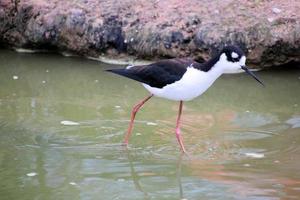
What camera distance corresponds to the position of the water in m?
4.68

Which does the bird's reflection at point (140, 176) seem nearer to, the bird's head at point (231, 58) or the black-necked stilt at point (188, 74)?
the black-necked stilt at point (188, 74)

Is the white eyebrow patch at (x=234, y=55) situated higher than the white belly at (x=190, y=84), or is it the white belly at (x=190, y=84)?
the white eyebrow patch at (x=234, y=55)

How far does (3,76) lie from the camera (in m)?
7.23

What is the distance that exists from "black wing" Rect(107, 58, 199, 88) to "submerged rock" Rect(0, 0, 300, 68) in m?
1.93

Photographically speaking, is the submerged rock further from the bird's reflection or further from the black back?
the bird's reflection

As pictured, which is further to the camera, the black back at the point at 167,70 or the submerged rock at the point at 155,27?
the submerged rock at the point at 155,27

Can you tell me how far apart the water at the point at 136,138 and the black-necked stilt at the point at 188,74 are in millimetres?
411

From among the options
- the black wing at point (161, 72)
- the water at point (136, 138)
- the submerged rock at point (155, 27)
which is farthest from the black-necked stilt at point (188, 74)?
the submerged rock at point (155, 27)

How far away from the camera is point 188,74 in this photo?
5156mm

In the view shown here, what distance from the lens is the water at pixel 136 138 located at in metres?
4.68

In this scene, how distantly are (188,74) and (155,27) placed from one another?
7.99 ft

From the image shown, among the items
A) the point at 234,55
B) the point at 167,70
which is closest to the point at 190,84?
the point at 167,70

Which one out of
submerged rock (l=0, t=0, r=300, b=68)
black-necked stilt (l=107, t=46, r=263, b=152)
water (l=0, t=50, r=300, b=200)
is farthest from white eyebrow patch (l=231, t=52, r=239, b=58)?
submerged rock (l=0, t=0, r=300, b=68)

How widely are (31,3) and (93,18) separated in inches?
33.9
